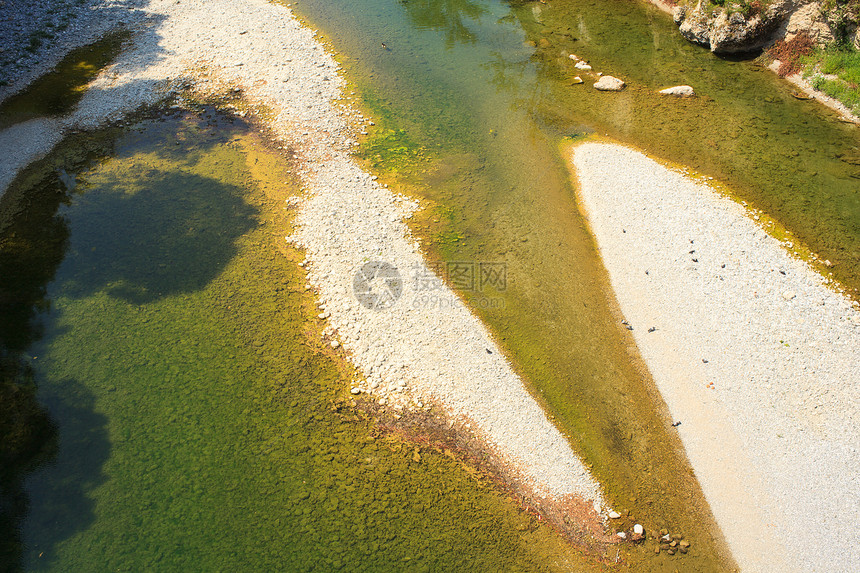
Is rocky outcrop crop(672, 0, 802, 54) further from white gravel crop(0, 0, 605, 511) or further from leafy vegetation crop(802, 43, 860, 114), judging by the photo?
white gravel crop(0, 0, 605, 511)

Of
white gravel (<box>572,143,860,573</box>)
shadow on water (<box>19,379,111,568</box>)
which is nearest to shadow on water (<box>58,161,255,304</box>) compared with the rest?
shadow on water (<box>19,379,111,568</box>)

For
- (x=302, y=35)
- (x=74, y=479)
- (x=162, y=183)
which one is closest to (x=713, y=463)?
(x=74, y=479)

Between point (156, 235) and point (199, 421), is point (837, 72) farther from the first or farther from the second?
point (156, 235)

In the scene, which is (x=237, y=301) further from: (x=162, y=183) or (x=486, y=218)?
(x=486, y=218)

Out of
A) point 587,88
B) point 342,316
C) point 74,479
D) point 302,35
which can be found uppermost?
point 302,35

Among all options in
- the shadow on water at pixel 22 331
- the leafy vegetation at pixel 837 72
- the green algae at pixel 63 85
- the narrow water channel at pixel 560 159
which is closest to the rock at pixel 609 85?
the narrow water channel at pixel 560 159

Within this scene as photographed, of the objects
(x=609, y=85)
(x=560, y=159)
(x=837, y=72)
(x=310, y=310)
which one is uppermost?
(x=837, y=72)

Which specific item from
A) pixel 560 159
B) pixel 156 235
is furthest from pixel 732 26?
pixel 156 235
